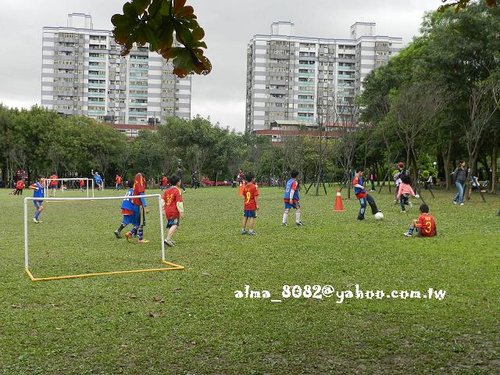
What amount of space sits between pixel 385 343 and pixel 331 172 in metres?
52.4

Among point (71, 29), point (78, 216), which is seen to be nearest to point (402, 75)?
point (78, 216)

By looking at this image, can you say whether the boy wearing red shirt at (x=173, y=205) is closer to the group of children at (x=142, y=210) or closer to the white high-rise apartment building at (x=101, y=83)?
the group of children at (x=142, y=210)

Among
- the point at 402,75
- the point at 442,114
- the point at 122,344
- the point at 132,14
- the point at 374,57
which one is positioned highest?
the point at 374,57

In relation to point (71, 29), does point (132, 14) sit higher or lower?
lower

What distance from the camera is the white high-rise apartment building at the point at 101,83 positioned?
10625 centimetres

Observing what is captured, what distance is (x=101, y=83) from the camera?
354 feet

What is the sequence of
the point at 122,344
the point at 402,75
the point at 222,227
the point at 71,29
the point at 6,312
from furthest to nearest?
the point at 71,29
the point at 402,75
the point at 222,227
the point at 6,312
the point at 122,344

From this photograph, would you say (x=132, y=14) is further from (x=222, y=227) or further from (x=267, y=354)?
(x=222, y=227)

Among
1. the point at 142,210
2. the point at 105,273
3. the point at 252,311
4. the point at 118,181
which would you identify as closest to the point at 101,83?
the point at 118,181

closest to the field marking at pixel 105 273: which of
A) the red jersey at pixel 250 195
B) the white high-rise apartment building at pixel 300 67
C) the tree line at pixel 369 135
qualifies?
the red jersey at pixel 250 195

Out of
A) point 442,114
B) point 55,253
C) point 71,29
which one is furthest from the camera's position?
point 71,29

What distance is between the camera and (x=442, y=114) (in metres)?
32.9

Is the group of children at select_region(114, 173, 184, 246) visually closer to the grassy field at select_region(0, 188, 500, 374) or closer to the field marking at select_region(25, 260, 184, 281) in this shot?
the grassy field at select_region(0, 188, 500, 374)

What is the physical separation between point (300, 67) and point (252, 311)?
4312 inches
